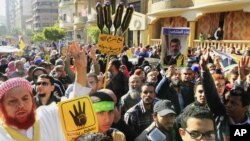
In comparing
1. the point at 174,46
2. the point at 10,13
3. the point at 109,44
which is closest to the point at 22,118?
the point at 109,44

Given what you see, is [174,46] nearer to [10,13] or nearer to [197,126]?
[197,126]

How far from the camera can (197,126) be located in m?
2.61

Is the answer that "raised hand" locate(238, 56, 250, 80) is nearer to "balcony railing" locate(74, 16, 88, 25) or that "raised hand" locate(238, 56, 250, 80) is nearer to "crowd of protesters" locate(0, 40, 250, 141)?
"crowd of protesters" locate(0, 40, 250, 141)

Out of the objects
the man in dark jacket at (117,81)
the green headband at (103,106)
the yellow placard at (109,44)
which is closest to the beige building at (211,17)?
the man in dark jacket at (117,81)

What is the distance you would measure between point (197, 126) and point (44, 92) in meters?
2.52

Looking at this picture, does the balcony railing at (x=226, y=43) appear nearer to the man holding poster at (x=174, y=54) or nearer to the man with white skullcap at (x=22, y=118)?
the man holding poster at (x=174, y=54)

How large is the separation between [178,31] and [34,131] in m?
4.58

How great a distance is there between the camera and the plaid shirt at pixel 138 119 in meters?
4.15

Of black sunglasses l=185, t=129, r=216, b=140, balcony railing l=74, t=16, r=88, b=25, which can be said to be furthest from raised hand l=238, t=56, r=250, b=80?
balcony railing l=74, t=16, r=88, b=25

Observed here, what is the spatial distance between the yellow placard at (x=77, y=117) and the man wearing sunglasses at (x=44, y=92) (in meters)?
1.61

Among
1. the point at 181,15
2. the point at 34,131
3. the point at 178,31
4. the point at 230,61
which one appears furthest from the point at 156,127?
the point at 181,15

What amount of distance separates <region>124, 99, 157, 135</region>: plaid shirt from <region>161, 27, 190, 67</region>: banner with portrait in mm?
2525

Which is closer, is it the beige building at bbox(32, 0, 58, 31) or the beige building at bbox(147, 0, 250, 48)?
the beige building at bbox(147, 0, 250, 48)

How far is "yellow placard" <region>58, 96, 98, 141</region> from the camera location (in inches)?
114
